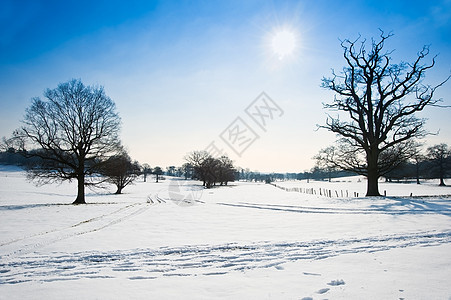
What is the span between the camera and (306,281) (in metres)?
3.99

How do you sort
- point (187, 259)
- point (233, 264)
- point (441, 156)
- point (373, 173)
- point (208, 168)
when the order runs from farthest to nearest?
point (208, 168) → point (441, 156) → point (373, 173) → point (187, 259) → point (233, 264)

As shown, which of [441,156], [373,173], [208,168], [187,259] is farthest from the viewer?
[208,168]

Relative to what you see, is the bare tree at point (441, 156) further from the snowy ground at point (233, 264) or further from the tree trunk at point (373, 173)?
the snowy ground at point (233, 264)

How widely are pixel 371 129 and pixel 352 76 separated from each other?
19.6 feet

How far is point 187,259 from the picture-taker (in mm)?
5324

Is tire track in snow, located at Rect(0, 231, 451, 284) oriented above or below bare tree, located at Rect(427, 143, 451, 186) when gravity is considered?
below

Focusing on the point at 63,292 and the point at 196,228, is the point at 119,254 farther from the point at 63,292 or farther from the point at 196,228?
the point at 196,228

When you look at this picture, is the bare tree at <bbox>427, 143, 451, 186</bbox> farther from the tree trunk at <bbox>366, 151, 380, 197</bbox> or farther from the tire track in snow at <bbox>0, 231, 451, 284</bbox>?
the tire track in snow at <bbox>0, 231, 451, 284</bbox>

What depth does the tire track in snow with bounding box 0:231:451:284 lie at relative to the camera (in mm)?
4523

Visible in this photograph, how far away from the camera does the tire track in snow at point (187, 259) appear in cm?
452

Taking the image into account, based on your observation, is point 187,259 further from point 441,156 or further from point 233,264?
point 441,156

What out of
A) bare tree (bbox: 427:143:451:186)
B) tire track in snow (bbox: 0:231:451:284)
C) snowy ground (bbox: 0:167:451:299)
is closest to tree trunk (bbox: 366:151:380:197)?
snowy ground (bbox: 0:167:451:299)

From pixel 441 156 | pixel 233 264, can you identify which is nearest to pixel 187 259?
pixel 233 264

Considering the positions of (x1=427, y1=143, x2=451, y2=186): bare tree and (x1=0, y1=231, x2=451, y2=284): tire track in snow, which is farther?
(x1=427, y1=143, x2=451, y2=186): bare tree
